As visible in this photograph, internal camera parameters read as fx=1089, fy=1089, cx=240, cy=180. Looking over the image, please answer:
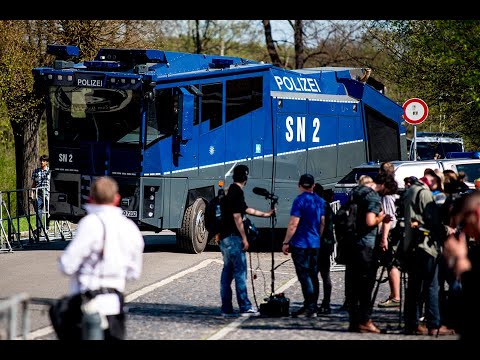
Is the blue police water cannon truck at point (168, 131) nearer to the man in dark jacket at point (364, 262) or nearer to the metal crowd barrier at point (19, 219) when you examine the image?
the metal crowd barrier at point (19, 219)

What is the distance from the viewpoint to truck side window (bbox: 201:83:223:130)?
68.5ft

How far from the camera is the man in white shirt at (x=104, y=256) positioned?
7.93 m

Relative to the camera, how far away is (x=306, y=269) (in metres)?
13.1

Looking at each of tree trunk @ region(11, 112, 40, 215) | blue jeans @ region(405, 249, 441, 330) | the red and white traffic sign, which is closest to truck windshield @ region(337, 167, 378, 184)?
the red and white traffic sign

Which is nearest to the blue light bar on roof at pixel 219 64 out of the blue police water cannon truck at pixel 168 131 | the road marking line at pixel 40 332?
the blue police water cannon truck at pixel 168 131

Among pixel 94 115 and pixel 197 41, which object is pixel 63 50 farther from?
pixel 197 41

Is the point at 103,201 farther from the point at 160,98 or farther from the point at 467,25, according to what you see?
the point at 467,25

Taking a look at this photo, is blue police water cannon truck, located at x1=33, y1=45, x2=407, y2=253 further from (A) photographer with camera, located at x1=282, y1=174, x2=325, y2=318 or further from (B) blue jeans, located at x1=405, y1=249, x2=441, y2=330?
(B) blue jeans, located at x1=405, y1=249, x2=441, y2=330

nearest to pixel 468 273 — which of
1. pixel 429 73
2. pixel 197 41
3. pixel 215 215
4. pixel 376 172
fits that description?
pixel 215 215

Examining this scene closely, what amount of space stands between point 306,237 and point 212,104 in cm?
833

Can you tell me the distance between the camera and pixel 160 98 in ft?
66.0

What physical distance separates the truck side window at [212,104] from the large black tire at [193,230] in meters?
1.57

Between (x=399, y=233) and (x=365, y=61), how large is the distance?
27.8 meters
